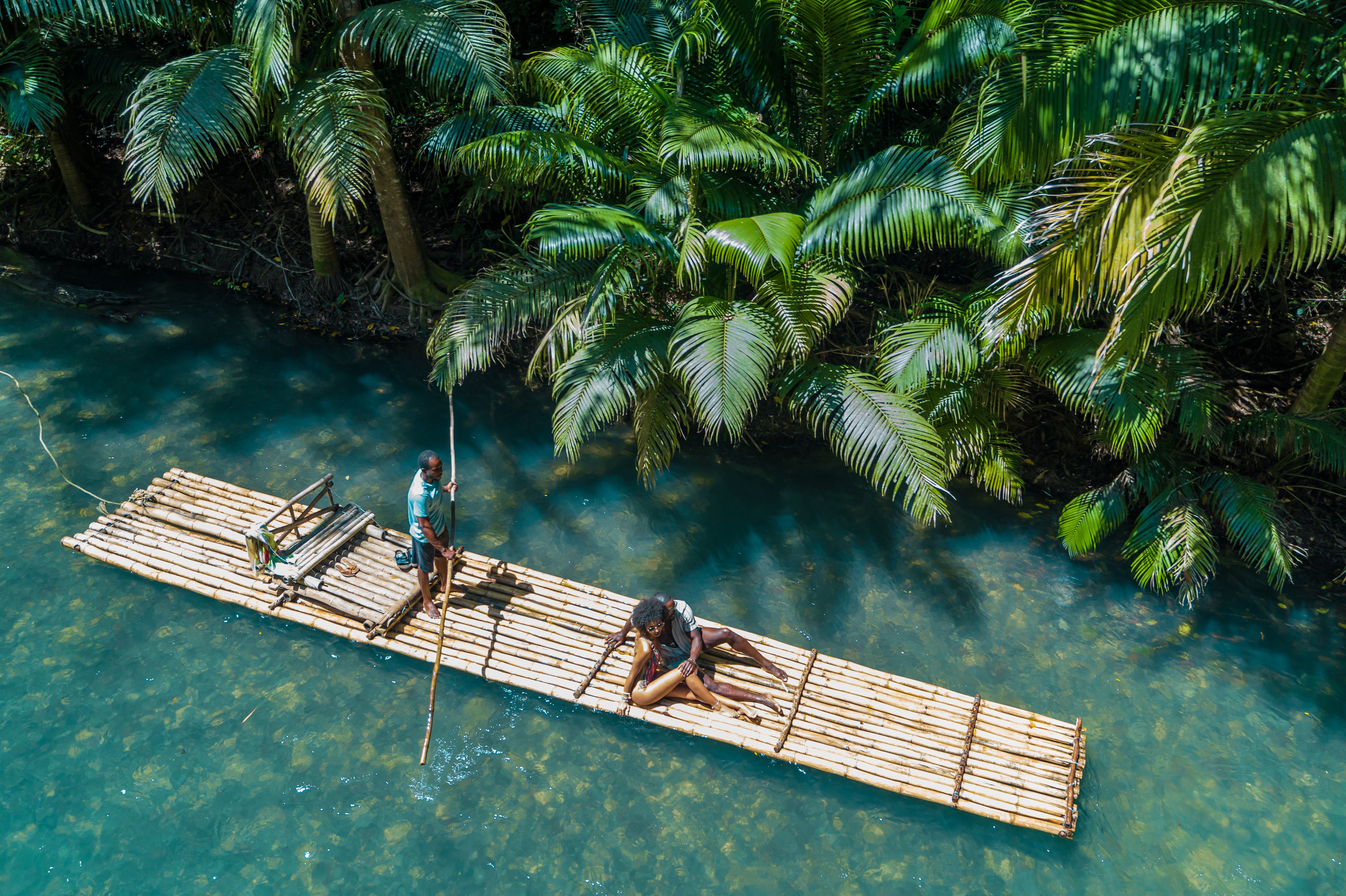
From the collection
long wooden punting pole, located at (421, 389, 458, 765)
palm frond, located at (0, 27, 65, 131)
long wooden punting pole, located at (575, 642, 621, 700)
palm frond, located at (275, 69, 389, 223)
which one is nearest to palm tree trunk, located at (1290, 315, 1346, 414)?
long wooden punting pole, located at (575, 642, 621, 700)

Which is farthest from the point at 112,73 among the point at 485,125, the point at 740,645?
the point at 740,645

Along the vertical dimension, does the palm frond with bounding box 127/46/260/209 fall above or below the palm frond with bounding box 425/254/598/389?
above

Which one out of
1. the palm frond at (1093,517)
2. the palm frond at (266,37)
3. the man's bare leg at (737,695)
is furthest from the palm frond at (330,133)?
the palm frond at (1093,517)

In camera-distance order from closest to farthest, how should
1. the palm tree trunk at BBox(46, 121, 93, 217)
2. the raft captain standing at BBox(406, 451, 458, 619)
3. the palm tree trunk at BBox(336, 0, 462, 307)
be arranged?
1. the raft captain standing at BBox(406, 451, 458, 619)
2. the palm tree trunk at BBox(336, 0, 462, 307)
3. the palm tree trunk at BBox(46, 121, 93, 217)

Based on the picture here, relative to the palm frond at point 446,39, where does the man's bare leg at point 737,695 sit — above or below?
below

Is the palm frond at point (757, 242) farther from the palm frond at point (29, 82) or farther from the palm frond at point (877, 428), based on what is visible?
the palm frond at point (29, 82)

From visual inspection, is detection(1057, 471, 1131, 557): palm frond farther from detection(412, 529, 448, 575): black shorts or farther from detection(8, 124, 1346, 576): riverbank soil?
detection(412, 529, 448, 575): black shorts
